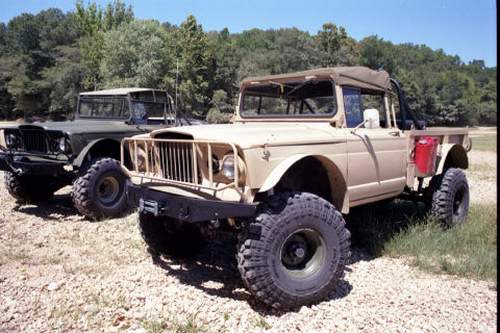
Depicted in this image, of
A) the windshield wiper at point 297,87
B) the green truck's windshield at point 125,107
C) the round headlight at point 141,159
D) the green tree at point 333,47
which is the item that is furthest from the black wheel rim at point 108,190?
the green tree at point 333,47

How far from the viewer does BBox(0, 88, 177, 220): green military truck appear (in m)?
5.86

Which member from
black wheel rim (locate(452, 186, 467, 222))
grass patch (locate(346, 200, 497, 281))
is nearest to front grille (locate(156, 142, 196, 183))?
grass patch (locate(346, 200, 497, 281))

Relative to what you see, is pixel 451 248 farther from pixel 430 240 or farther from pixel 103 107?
pixel 103 107

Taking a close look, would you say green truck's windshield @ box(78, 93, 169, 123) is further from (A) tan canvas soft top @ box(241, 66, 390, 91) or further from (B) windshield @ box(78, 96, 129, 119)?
(A) tan canvas soft top @ box(241, 66, 390, 91)

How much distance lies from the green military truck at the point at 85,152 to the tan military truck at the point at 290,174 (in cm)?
179

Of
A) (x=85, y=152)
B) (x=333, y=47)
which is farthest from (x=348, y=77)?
(x=333, y=47)

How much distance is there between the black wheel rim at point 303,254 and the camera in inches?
139

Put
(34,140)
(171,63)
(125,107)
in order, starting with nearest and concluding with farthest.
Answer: (34,140)
(125,107)
(171,63)

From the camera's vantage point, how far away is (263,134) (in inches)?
141

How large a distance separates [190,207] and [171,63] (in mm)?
34071

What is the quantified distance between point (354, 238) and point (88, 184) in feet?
10.8

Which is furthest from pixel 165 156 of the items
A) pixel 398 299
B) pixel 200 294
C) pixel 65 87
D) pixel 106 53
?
pixel 65 87

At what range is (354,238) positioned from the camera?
5.18m

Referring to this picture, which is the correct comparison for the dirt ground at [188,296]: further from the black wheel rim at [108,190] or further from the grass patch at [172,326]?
the black wheel rim at [108,190]
